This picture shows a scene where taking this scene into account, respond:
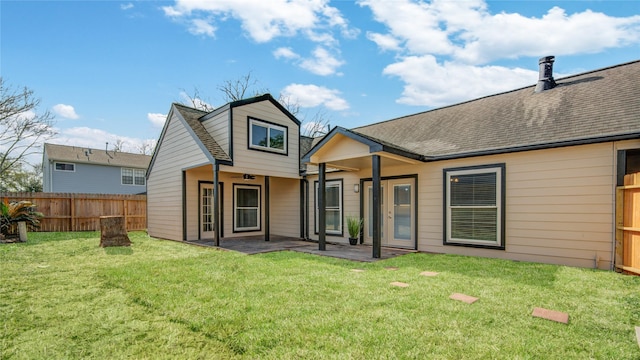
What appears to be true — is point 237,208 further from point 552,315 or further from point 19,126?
point 19,126

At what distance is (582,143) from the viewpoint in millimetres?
5605

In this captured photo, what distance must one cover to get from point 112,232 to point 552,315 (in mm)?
9980

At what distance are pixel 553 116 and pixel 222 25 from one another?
35.0 ft

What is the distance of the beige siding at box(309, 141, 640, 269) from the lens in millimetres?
5496

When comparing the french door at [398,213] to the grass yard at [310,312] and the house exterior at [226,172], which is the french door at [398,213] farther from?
the house exterior at [226,172]

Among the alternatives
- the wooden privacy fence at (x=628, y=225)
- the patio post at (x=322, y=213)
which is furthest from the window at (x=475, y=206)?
the patio post at (x=322, y=213)

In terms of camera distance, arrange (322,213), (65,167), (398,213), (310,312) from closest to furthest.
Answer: (310,312)
(322,213)
(398,213)
(65,167)

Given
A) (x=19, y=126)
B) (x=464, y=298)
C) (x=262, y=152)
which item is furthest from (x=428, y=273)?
(x=19, y=126)

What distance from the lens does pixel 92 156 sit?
71.7 feet

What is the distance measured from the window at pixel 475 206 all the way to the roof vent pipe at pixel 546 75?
3.33m

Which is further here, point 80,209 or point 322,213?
point 80,209

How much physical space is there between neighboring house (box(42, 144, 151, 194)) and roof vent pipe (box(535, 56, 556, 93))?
2510cm

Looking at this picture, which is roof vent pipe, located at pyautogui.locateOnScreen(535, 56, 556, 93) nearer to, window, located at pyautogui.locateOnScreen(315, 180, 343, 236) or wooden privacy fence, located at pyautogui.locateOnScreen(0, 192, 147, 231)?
window, located at pyautogui.locateOnScreen(315, 180, 343, 236)

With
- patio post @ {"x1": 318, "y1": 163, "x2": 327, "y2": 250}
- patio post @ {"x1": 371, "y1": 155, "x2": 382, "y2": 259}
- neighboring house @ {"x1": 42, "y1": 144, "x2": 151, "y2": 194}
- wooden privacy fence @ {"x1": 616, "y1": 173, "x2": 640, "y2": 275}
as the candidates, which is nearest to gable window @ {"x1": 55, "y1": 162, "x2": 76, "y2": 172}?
neighboring house @ {"x1": 42, "y1": 144, "x2": 151, "y2": 194}
